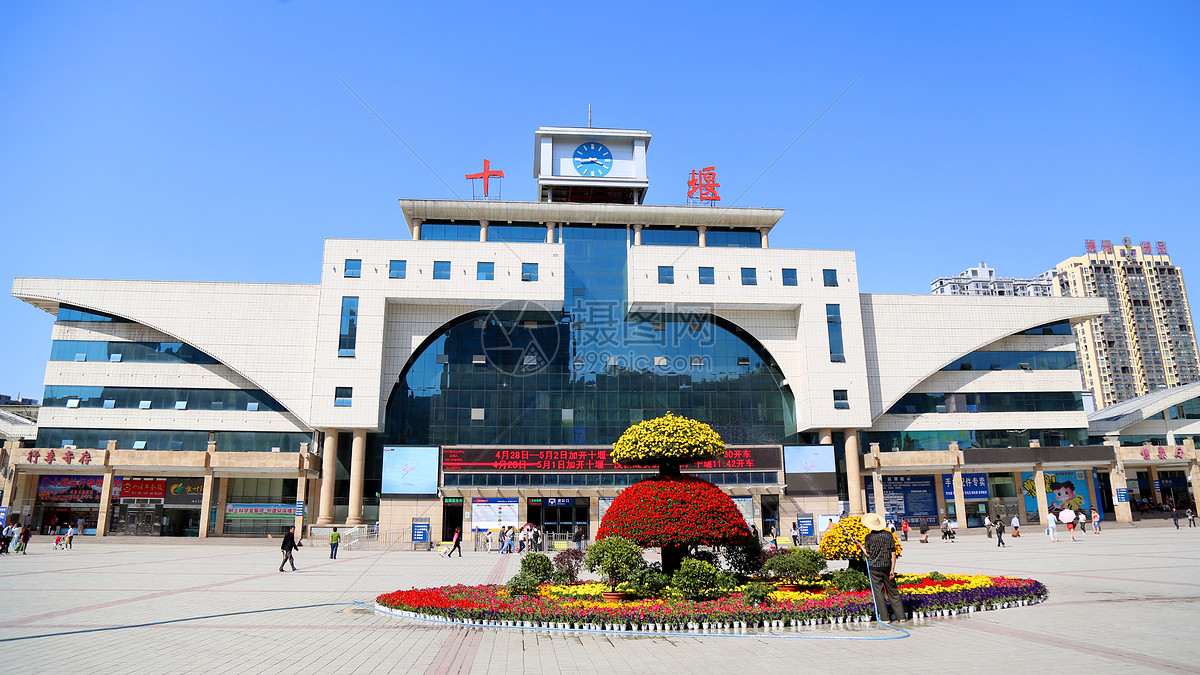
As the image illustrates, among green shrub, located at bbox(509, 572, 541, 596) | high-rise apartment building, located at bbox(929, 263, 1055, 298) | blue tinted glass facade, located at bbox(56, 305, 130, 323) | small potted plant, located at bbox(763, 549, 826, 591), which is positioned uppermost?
high-rise apartment building, located at bbox(929, 263, 1055, 298)

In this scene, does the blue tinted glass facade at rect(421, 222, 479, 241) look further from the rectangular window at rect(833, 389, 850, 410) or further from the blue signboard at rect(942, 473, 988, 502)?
the blue signboard at rect(942, 473, 988, 502)

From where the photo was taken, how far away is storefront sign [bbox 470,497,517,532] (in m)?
42.3

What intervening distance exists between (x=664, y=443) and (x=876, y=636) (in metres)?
6.24

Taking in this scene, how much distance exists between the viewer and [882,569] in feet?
41.0

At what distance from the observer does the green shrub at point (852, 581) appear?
1444 cm

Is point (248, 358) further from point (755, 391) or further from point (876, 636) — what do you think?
point (876, 636)

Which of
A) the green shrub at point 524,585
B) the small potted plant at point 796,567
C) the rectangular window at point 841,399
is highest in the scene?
the rectangular window at point 841,399

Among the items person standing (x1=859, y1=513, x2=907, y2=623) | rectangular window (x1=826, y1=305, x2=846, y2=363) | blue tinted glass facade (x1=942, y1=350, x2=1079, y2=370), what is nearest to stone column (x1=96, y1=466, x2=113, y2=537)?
person standing (x1=859, y1=513, x2=907, y2=623)

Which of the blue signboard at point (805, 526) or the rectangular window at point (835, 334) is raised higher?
the rectangular window at point (835, 334)

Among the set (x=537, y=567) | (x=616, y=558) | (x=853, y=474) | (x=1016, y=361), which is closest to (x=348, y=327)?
(x=537, y=567)

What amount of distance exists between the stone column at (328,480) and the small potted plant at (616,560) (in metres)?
32.0

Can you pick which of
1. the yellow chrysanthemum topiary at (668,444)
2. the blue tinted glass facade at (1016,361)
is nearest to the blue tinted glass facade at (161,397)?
the yellow chrysanthemum topiary at (668,444)

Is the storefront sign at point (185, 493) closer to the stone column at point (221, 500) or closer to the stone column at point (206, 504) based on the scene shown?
the stone column at point (221, 500)

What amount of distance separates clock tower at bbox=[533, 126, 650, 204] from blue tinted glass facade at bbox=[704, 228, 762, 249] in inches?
241
